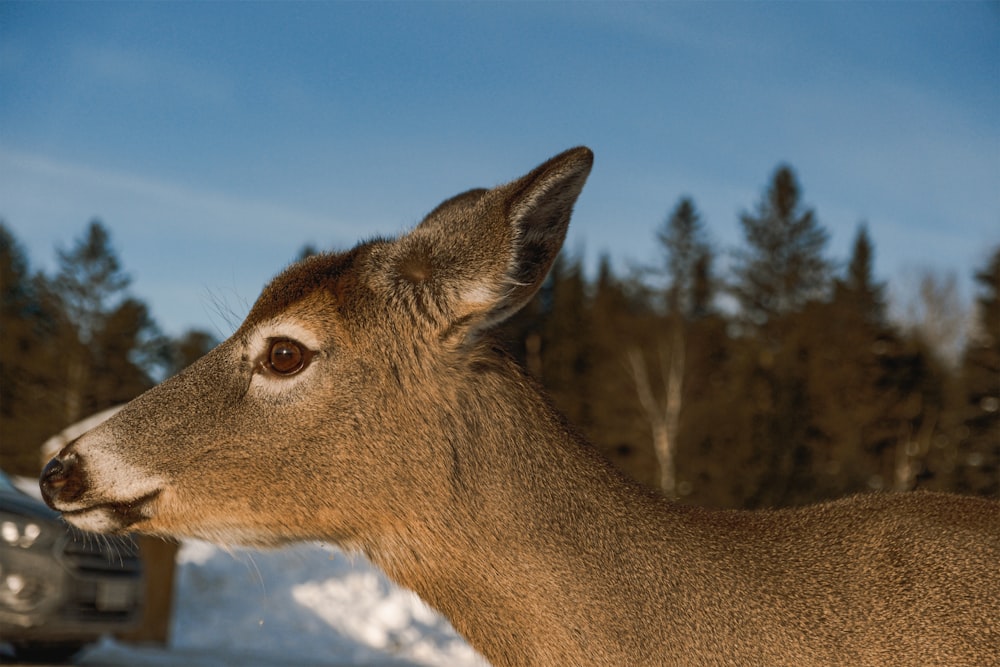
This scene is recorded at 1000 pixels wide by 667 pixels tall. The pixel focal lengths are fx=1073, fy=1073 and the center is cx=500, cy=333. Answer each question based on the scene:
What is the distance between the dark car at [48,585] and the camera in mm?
8977

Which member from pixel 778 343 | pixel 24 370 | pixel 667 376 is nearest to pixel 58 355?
pixel 24 370

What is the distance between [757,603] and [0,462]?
3420 cm

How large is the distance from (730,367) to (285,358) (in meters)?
40.8

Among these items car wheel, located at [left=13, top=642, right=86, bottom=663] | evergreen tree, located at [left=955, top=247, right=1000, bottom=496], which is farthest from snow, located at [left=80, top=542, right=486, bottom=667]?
evergreen tree, located at [left=955, top=247, right=1000, bottom=496]

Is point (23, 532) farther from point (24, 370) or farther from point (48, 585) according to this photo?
point (24, 370)

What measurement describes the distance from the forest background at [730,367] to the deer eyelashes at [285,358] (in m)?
22.1

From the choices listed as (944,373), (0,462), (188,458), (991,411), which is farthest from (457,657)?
(944,373)

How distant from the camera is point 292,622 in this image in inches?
570

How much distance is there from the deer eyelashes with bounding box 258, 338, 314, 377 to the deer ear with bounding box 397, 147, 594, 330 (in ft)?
1.55

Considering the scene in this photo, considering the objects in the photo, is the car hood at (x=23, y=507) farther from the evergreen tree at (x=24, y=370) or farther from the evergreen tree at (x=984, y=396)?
the evergreen tree at (x=984, y=396)

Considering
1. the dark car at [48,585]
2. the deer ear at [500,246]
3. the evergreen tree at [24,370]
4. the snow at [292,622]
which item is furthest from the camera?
the evergreen tree at [24,370]

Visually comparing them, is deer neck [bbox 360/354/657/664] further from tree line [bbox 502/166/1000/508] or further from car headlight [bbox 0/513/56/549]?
tree line [bbox 502/166/1000/508]

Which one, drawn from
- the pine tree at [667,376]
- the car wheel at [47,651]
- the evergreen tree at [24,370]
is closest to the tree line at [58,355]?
the evergreen tree at [24,370]

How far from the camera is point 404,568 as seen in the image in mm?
3717
